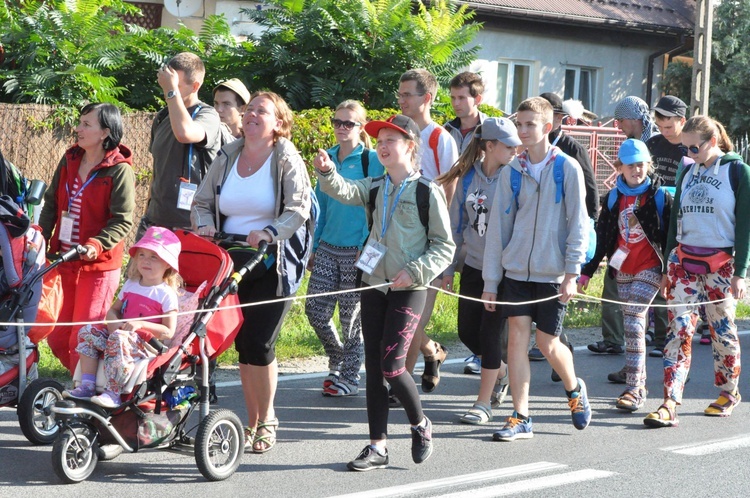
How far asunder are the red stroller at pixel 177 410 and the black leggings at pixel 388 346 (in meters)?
0.73

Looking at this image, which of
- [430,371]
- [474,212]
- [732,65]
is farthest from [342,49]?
[732,65]

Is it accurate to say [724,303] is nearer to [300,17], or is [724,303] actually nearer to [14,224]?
[14,224]

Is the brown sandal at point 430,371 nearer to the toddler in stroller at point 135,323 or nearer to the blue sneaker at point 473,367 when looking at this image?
the blue sneaker at point 473,367

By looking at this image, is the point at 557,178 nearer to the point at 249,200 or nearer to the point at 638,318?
the point at 638,318

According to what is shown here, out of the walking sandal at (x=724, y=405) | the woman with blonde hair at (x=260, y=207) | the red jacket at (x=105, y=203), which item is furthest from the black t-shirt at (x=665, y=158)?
the red jacket at (x=105, y=203)

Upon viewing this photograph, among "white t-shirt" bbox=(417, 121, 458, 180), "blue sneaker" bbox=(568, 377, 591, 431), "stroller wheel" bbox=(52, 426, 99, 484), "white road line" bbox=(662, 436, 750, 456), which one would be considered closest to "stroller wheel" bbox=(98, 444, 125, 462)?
"stroller wheel" bbox=(52, 426, 99, 484)

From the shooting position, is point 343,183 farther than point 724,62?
No

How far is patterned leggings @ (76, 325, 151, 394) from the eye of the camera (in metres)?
5.36

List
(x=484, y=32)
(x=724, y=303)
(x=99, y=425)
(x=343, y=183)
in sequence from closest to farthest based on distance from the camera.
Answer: (x=99, y=425), (x=343, y=183), (x=724, y=303), (x=484, y=32)

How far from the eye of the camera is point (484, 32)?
22.3 meters

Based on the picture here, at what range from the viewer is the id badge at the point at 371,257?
229 inches

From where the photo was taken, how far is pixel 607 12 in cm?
2388

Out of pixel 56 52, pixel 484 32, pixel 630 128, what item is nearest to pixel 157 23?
pixel 56 52

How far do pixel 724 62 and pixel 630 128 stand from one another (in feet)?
53.1
